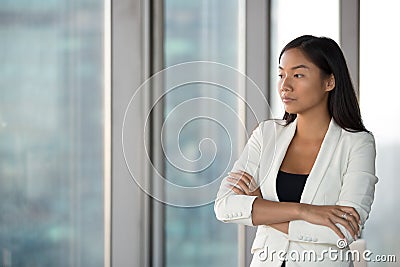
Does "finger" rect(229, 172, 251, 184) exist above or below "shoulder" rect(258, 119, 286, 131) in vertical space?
below

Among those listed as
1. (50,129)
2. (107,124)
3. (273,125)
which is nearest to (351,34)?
(107,124)

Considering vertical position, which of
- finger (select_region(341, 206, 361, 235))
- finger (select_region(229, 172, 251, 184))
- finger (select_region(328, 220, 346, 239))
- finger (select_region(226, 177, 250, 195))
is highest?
finger (select_region(229, 172, 251, 184))

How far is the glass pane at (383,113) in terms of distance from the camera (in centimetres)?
349

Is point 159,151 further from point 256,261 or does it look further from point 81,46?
point 256,261

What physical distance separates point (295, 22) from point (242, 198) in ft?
5.33

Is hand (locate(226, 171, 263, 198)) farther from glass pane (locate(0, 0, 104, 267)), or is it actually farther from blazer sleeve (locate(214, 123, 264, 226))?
glass pane (locate(0, 0, 104, 267))

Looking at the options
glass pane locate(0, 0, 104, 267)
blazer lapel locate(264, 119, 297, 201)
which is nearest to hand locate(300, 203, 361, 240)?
blazer lapel locate(264, 119, 297, 201)

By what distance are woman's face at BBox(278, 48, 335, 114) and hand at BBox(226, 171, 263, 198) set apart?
0.79ft

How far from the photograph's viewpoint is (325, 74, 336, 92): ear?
7.11ft

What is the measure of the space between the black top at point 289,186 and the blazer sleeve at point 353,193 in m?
0.08

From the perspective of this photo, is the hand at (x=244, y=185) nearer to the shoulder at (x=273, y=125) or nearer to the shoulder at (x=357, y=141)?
the shoulder at (x=273, y=125)

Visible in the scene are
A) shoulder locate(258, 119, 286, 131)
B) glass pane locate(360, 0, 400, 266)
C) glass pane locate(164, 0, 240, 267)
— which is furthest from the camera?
glass pane locate(164, 0, 240, 267)

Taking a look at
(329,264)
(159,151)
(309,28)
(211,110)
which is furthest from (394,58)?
(329,264)

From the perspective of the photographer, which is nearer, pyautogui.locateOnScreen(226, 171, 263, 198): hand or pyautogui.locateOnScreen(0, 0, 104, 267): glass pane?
pyautogui.locateOnScreen(226, 171, 263, 198): hand
